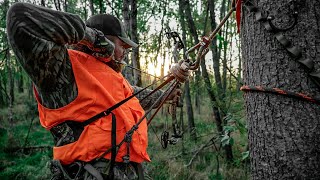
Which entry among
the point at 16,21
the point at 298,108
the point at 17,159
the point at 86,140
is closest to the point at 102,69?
the point at 86,140

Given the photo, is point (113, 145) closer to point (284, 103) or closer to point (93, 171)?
point (93, 171)

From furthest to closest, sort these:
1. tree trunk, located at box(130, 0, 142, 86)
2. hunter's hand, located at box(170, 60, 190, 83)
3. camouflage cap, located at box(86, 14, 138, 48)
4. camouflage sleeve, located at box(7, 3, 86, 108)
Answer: tree trunk, located at box(130, 0, 142, 86) → camouflage cap, located at box(86, 14, 138, 48) → hunter's hand, located at box(170, 60, 190, 83) → camouflage sleeve, located at box(7, 3, 86, 108)

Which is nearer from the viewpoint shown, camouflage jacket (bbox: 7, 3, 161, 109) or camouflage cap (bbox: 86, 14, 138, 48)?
camouflage jacket (bbox: 7, 3, 161, 109)

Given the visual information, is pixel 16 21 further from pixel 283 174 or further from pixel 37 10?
pixel 283 174

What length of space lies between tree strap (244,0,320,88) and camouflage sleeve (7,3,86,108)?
3.88 ft

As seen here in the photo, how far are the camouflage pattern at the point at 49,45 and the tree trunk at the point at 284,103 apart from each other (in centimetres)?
115

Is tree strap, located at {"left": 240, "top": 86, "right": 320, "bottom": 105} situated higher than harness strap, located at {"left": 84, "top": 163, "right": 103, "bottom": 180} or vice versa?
tree strap, located at {"left": 240, "top": 86, "right": 320, "bottom": 105}

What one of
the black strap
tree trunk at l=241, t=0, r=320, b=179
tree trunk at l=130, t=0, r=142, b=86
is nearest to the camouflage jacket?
the black strap

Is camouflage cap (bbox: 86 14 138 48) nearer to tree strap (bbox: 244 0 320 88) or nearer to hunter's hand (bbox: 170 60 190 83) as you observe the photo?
hunter's hand (bbox: 170 60 190 83)

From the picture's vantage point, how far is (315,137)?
1.47 m


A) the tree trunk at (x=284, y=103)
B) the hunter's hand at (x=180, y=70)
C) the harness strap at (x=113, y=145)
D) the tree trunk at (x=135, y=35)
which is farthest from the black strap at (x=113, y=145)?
the tree trunk at (x=135, y=35)

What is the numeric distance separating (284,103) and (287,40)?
1.06 feet

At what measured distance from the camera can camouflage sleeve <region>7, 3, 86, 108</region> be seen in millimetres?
1827

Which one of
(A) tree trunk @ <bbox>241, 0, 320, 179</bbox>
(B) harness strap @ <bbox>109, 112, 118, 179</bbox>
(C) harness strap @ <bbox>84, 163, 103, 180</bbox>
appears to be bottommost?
(C) harness strap @ <bbox>84, 163, 103, 180</bbox>
